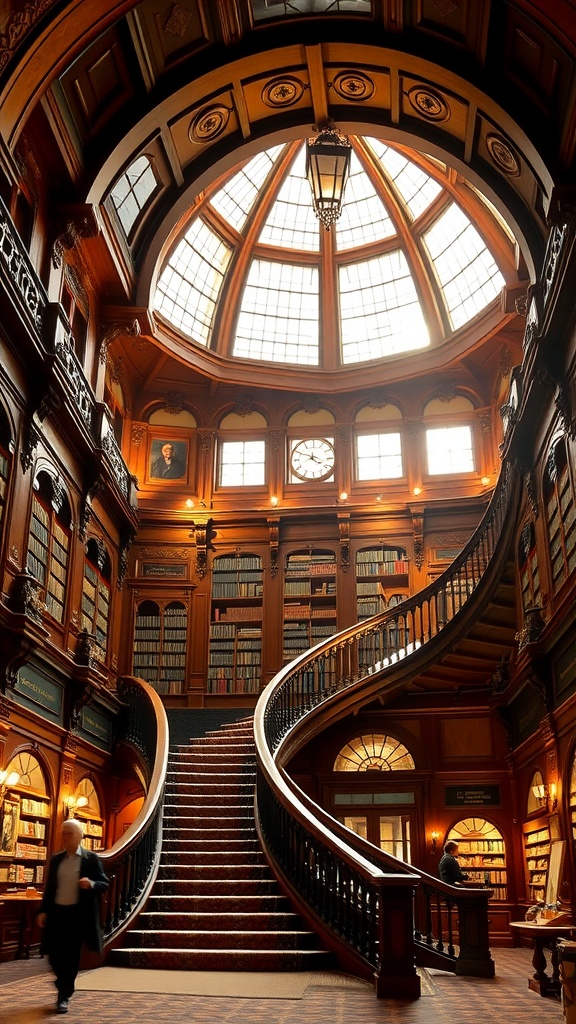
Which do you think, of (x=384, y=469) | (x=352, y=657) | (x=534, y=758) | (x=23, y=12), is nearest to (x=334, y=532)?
(x=384, y=469)

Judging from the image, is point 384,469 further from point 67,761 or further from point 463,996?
point 463,996

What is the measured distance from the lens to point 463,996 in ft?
20.0

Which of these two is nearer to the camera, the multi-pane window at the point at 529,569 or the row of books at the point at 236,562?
the multi-pane window at the point at 529,569

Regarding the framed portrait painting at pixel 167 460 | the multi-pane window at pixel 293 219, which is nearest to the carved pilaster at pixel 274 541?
the framed portrait painting at pixel 167 460

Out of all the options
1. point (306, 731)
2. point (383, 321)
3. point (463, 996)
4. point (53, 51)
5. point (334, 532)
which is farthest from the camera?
point (383, 321)

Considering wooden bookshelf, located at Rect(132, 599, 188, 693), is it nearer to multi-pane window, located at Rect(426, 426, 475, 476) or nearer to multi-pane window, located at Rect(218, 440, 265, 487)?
multi-pane window, located at Rect(218, 440, 265, 487)

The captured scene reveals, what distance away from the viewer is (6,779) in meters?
8.73

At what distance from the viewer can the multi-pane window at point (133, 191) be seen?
39.2ft

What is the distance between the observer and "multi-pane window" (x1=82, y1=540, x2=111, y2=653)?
12688 millimetres

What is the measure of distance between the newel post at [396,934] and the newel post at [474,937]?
1732mm

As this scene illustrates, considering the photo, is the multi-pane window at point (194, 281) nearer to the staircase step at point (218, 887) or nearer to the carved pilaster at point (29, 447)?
the carved pilaster at point (29, 447)

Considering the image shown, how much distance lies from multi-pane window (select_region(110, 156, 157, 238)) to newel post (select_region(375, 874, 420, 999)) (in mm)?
9158

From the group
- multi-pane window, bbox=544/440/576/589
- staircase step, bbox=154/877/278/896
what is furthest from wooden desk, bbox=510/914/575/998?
multi-pane window, bbox=544/440/576/589

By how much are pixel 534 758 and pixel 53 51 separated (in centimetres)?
963
